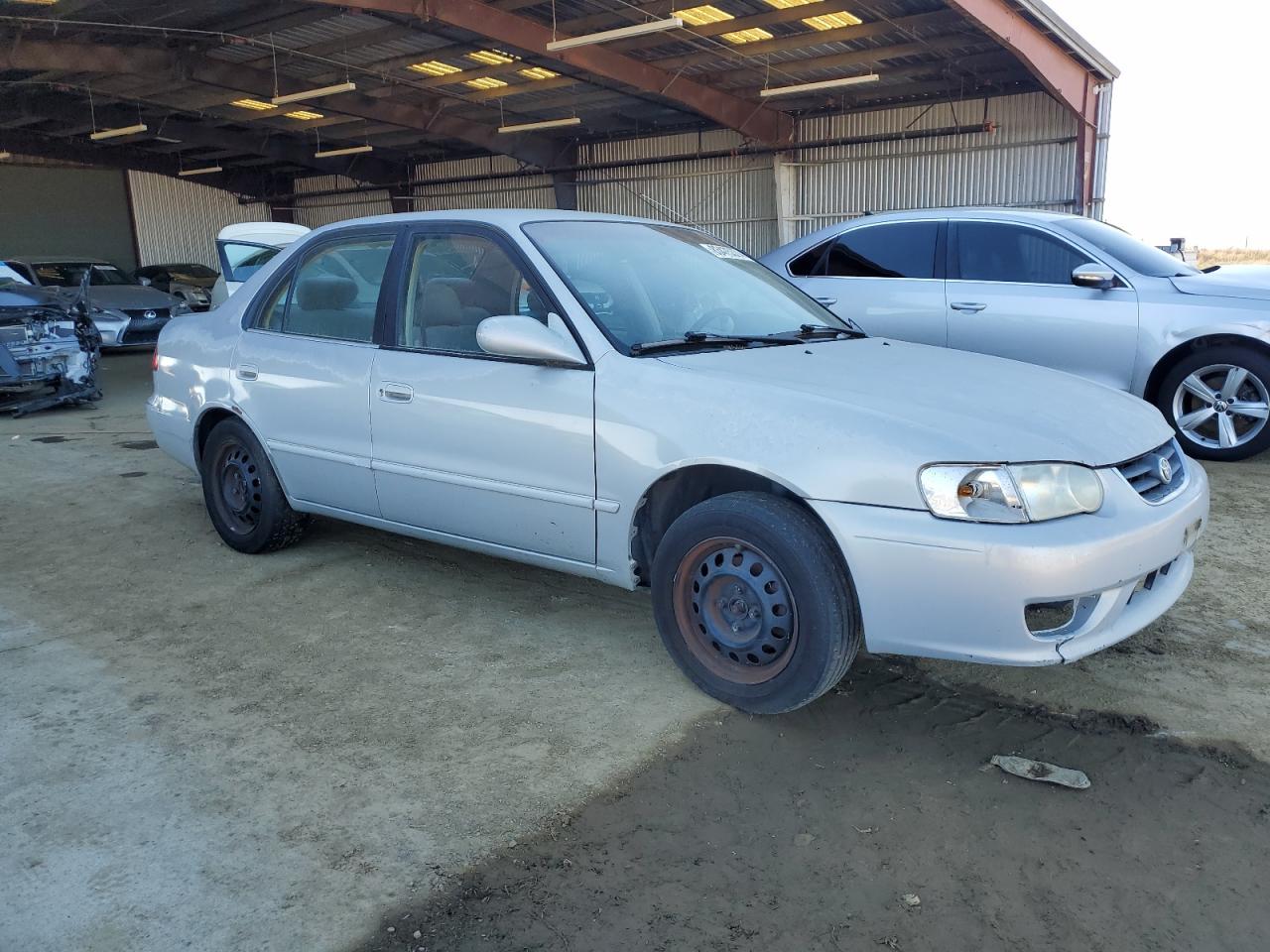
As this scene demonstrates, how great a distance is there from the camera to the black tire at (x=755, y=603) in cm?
279

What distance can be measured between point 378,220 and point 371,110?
655 inches

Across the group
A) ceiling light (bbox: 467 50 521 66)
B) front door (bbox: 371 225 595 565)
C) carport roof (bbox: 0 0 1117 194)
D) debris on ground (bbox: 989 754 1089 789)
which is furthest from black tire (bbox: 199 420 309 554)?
ceiling light (bbox: 467 50 521 66)

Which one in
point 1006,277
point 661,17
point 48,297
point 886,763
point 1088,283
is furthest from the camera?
point 661,17

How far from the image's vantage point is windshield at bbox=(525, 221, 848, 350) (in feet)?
11.5

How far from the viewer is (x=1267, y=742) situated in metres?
2.86

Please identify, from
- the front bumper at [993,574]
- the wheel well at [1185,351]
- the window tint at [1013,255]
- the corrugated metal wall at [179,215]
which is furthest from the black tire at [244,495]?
the corrugated metal wall at [179,215]

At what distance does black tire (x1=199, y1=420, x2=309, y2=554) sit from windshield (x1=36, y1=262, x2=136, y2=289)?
1380 centimetres

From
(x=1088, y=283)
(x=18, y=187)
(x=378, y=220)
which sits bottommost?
(x=1088, y=283)

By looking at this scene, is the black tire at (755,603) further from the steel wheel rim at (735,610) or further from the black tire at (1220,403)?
the black tire at (1220,403)

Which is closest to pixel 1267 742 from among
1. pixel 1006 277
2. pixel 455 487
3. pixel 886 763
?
pixel 886 763

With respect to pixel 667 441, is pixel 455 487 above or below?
below

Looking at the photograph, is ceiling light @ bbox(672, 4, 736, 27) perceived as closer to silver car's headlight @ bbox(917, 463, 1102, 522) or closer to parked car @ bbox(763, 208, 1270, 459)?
parked car @ bbox(763, 208, 1270, 459)

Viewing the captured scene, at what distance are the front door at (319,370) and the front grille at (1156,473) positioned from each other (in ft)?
8.92

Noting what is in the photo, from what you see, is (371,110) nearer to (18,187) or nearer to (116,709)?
(18,187)
